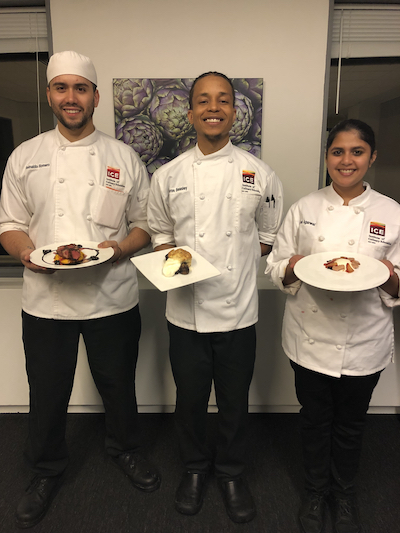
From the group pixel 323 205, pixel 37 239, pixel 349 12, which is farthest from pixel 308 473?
pixel 349 12

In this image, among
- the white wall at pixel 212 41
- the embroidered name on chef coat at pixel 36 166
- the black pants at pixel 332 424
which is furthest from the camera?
the white wall at pixel 212 41

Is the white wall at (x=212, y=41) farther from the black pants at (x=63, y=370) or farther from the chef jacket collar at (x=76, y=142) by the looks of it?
the black pants at (x=63, y=370)

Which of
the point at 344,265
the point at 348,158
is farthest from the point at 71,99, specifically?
the point at 344,265

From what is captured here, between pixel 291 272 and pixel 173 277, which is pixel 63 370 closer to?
pixel 173 277

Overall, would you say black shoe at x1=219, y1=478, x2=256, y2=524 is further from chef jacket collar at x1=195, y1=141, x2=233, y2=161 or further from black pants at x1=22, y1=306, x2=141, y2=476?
chef jacket collar at x1=195, y1=141, x2=233, y2=161

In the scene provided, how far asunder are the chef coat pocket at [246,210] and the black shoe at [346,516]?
4.23 feet

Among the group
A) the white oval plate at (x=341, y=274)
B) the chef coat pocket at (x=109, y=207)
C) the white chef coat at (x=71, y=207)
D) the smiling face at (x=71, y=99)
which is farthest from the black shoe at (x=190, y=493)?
the smiling face at (x=71, y=99)

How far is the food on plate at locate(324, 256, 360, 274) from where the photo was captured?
4.25 feet

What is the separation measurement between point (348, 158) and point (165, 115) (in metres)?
1.24

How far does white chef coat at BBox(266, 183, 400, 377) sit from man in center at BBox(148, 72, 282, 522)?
0.72 feet

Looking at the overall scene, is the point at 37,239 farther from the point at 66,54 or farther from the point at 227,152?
the point at 227,152

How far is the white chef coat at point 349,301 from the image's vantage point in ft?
4.57

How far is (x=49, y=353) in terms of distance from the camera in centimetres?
161

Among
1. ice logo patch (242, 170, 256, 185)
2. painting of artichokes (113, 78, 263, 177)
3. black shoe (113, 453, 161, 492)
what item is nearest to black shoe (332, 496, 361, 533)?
black shoe (113, 453, 161, 492)
